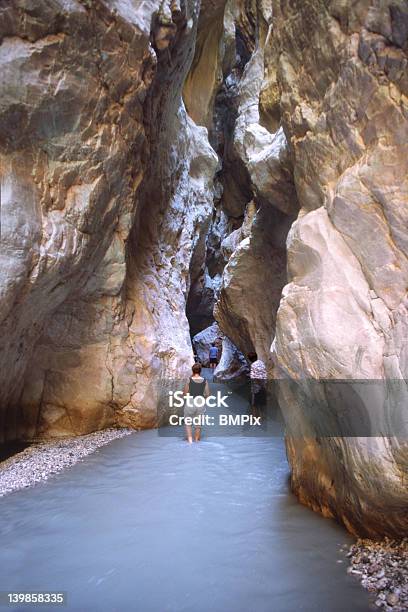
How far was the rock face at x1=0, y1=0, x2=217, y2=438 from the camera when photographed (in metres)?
5.02

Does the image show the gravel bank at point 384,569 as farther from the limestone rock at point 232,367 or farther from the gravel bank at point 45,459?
the limestone rock at point 232,367

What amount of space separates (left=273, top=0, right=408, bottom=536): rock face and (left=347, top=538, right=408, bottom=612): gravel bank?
0.12 m

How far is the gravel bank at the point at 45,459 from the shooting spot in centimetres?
486

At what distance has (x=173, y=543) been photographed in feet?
11.3

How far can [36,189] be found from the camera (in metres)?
5.33

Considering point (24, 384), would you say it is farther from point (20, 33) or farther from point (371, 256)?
point (371, 256)

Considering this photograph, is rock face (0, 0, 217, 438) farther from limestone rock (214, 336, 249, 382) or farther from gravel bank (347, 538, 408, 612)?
limestone rock (214, 336, 249, 382)

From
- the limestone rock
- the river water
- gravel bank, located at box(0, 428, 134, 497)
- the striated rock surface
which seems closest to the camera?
the river water

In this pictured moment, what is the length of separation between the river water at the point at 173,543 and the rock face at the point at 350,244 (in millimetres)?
559

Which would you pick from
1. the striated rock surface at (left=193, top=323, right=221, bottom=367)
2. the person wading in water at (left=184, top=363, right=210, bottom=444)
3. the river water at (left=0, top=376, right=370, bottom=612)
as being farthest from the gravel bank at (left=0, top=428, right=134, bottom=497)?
the striated rock surface at (left=193, top=323, right=221, bottom=367)

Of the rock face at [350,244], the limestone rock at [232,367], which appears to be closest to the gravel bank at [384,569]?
the rock face at [350,244]

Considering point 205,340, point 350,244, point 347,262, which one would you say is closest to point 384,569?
point 347,262

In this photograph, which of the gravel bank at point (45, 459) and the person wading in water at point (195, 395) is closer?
the gravel bank at point (45, 459)

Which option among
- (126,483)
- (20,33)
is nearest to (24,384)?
(126,483)
